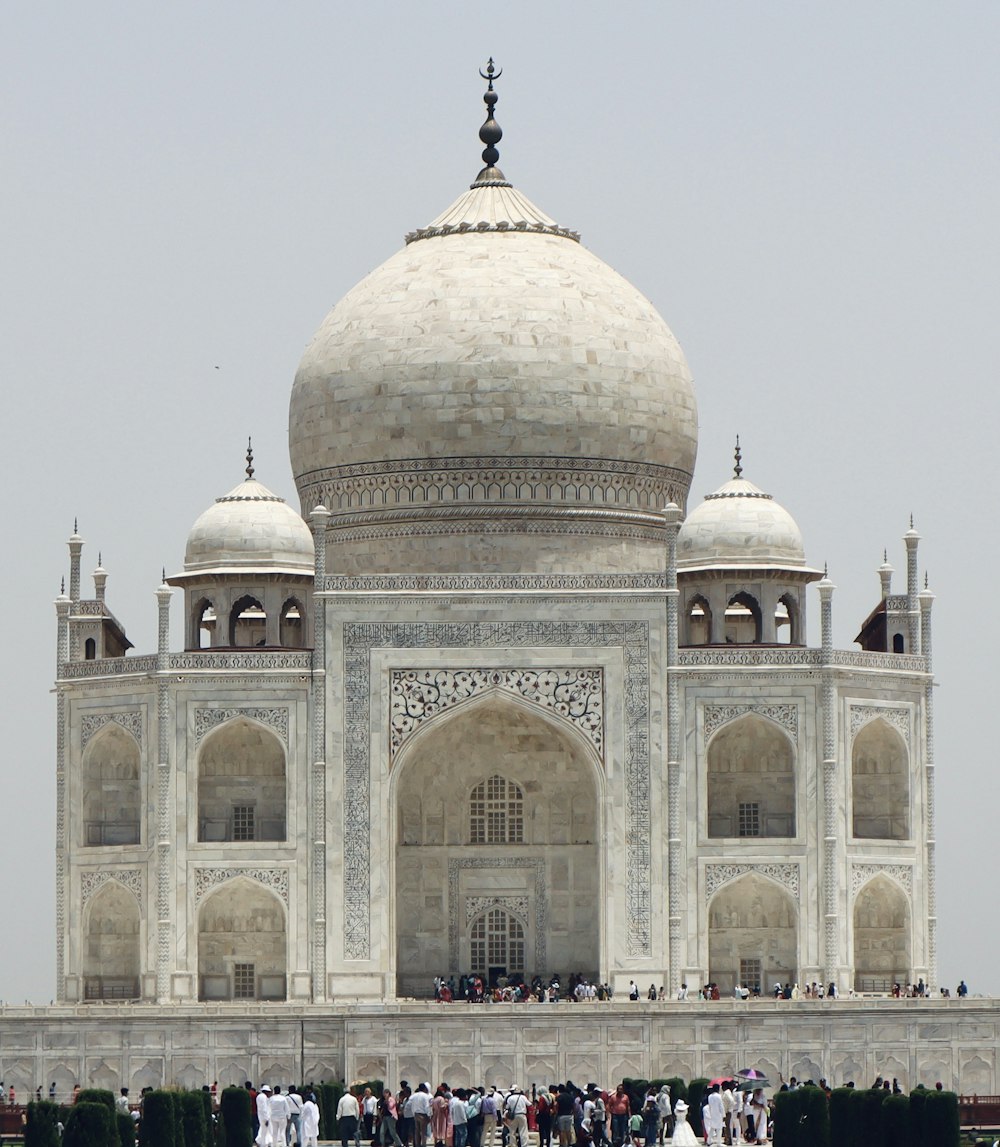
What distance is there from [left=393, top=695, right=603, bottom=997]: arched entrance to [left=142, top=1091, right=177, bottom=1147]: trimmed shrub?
38.9 feet

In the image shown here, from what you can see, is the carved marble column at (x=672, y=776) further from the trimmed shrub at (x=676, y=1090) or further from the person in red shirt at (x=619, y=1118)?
the person in red shirt at (x=619, y=1118)

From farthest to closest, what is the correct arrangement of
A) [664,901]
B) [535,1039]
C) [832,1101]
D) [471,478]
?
[471,478]
[664,901]
[535,1039]
[832,1101]

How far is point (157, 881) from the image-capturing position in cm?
4397

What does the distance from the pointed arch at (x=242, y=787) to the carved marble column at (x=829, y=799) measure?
7.28m

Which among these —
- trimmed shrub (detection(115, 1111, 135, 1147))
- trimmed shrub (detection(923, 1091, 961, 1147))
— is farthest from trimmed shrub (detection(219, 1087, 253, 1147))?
trimmed shrub (detection(923, 1091, 961, 1147))

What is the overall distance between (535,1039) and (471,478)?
9318 mm

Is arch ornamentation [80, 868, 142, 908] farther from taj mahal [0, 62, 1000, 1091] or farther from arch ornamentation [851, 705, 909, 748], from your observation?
→ arch ornamentation [851, 705, 909, 748]

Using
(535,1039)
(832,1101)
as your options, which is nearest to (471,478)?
(535,1039)

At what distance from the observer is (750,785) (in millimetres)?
45406

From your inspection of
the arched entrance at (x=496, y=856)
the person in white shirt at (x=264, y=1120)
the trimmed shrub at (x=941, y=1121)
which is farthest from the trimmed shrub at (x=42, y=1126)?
the arched entrance at (x=496, y=856)

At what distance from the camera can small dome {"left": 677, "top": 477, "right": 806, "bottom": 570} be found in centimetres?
4756

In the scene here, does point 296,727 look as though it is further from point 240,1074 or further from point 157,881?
point 240,1074

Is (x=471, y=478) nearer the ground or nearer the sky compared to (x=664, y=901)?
nearer the sky

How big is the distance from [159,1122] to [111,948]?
11.6 metres
